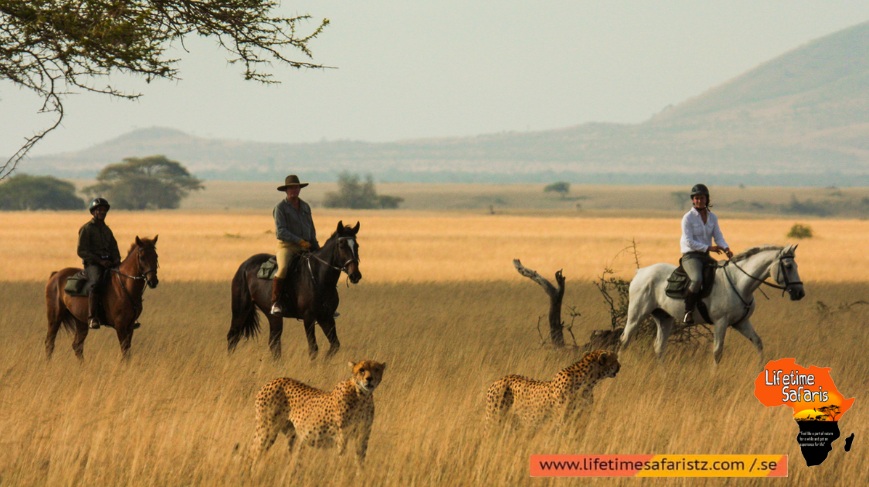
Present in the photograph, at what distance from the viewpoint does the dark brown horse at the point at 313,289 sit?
14.1 metres

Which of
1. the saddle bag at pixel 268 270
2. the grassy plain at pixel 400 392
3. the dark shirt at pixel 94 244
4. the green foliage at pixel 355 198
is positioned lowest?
the green foliage at pixel 355 198

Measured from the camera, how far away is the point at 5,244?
1906 inches

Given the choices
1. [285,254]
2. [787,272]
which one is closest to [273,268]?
[285,254]

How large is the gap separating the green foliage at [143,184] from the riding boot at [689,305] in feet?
418

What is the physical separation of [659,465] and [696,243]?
520cm

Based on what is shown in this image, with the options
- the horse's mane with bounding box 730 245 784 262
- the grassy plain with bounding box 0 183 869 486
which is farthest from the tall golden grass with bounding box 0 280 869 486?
→ the horse's mane with bounding box 730 245 784 262

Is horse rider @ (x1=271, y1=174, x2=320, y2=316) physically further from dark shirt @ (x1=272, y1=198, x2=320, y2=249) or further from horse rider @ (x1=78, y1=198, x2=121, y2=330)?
horse rider @ (x1=78, y1=198, x2=121, y2=330)

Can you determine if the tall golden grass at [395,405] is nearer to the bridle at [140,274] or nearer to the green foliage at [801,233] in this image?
the bridle at [140,274]

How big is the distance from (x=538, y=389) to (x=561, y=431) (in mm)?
366

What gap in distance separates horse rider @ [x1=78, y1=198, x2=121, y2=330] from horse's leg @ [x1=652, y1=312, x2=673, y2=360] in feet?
21.6

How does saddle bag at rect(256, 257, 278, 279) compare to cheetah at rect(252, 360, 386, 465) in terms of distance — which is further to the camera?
saddle bag at rect(256, 257, 278, 279)

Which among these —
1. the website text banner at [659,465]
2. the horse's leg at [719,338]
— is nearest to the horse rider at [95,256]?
the horse's leg at [719,338]

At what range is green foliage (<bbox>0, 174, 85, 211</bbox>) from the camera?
122500mm

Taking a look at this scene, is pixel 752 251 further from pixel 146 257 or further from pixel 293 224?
pixel 146 257
